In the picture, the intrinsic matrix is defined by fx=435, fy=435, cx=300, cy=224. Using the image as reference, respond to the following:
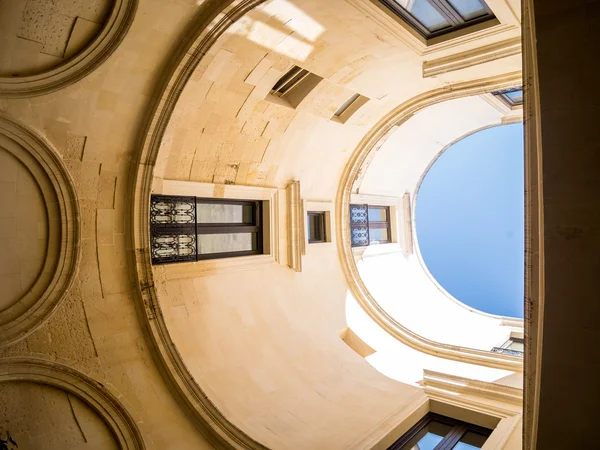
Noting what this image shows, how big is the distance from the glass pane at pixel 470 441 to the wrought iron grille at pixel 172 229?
211 inches

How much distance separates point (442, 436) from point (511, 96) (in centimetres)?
828

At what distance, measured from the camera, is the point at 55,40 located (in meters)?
5.13

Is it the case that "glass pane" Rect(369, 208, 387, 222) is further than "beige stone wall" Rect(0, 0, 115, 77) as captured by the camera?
Yes

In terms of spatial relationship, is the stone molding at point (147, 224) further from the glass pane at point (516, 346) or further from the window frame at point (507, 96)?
the glass pane at point (516, 346)

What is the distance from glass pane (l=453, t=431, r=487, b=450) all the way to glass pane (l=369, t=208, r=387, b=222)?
301 inches

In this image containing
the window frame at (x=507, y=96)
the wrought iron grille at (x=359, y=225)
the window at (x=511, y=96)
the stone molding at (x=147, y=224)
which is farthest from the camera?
the wrought iron grille at (x=359, y=225)

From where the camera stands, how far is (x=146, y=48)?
5.76 metres

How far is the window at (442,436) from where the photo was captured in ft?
21.5

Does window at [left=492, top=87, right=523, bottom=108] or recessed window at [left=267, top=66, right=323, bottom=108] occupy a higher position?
window at [left=492, top=87, right=523, bottom=108]

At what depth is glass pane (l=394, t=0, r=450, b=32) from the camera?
6.49 metres

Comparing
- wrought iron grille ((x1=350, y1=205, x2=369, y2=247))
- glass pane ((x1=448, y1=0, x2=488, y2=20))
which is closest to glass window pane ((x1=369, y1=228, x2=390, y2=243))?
wrought iron grille ((x1=350, y1=205, x2=369, y2=247))

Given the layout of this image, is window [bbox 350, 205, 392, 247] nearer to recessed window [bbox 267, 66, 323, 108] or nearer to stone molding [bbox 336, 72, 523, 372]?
stone molding [bbox 336, 72, 523, 372]

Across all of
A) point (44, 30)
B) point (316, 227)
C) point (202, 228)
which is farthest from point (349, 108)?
point (44, 30)

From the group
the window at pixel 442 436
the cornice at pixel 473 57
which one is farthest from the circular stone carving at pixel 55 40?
the window at pixel 442 436
